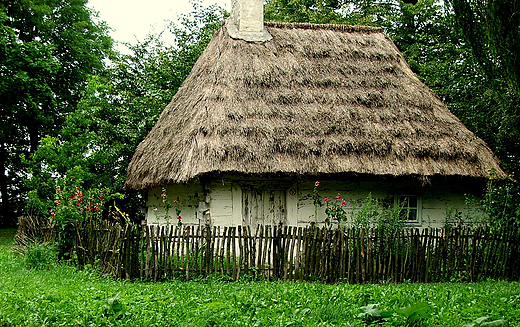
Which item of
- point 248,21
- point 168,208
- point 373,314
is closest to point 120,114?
point 248,21

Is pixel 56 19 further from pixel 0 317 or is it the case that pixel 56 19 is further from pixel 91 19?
pixel 0 317

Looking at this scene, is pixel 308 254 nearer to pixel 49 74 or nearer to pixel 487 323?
pixel 487 323

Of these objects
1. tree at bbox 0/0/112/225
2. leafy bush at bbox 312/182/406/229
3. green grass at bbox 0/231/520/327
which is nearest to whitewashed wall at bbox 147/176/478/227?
leafy bush at bbox 312/182/406/229

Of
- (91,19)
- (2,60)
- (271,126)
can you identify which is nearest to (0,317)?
(271,126)

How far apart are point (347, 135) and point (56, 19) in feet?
58.1

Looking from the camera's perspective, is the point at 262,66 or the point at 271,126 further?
the point at 262,66

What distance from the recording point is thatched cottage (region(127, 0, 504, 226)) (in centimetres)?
1116

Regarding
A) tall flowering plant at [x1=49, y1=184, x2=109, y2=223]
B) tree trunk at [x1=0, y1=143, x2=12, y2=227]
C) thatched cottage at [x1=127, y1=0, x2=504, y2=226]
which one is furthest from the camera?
tree trunk at [x1=0, y1=143, x2=12, y2=227]

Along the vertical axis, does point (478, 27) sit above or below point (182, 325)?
above

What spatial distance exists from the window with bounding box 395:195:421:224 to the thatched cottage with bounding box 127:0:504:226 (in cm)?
3

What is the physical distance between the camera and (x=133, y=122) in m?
18.0

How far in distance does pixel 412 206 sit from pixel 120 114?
10.9m

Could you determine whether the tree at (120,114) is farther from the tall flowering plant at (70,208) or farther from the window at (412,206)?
the window at (412,206)

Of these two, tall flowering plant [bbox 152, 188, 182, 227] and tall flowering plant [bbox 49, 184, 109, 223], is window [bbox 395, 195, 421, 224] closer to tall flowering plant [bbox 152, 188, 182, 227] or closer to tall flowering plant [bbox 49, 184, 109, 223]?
tall flowering plant [bbox 152, 188, 182, 227]
